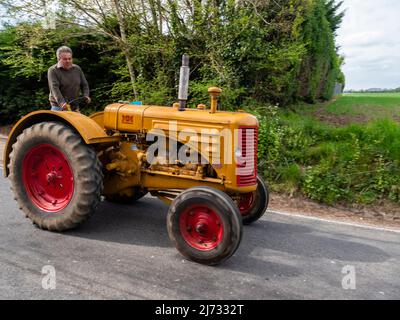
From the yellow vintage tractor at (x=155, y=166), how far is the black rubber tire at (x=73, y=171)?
10 millimetres

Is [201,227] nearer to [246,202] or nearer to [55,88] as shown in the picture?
[246,202]

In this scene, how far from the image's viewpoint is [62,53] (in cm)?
478

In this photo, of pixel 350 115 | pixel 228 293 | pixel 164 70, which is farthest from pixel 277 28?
pixel 228 293

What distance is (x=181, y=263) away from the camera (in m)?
3.52

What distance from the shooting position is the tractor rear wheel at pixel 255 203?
458 cm

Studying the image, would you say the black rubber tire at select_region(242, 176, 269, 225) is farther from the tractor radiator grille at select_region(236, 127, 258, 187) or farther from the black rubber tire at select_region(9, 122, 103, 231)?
the black rubber tire at select_region(9, 122, 103, 231)

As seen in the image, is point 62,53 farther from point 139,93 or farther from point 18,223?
point 139,93

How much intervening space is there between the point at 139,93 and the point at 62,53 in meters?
4.79

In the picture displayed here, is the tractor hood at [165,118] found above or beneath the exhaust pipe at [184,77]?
beneath

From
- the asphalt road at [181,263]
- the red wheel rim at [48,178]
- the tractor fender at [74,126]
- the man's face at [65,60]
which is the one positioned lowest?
the asphalt road at [181,263]

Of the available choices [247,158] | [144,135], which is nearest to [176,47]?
[144,135]

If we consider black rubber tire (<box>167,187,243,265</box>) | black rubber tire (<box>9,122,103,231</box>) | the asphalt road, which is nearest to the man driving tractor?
black rubber tire (<box>9,122,103,231</box>)

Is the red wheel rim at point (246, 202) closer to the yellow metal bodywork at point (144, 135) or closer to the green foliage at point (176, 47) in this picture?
the yellow metal bodywork at point (144, 135)

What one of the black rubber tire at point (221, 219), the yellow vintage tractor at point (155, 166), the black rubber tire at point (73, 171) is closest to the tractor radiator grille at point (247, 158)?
the yellow vintage tractor at point (155, 166)
